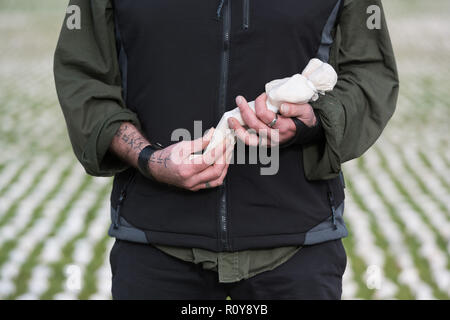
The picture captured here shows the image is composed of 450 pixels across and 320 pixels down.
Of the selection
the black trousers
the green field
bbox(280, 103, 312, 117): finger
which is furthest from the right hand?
the green field

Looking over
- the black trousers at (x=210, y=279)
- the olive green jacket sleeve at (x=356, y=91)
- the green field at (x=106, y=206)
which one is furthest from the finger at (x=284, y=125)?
the green field at (x=106, y=206)

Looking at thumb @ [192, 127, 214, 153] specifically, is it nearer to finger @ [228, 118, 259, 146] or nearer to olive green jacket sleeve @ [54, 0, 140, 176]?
finger @ [228, 118, 259, 146]

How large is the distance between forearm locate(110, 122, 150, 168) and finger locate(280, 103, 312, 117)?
501mm

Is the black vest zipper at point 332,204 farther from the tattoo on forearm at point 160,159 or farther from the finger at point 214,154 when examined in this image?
the tattoo on forearm at point 160,159

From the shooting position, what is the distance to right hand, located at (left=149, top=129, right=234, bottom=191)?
2219 millimetres

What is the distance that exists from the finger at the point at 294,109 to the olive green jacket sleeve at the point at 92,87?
552 mm

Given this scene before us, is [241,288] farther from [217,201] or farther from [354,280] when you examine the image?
[354,280]

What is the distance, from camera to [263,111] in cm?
223

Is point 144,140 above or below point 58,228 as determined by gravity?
above

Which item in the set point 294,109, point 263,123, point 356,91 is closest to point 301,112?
point 294,109
